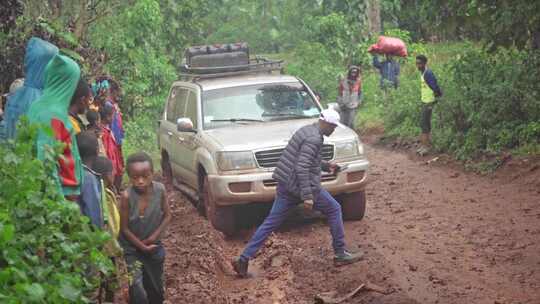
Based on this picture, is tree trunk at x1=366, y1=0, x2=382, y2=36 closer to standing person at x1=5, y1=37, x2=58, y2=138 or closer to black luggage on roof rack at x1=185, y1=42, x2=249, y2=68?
black luggage on roof rack at x1=185, y1=42, x2=249, y2=68

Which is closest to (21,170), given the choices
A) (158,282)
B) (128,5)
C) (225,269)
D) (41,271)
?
(41,271)

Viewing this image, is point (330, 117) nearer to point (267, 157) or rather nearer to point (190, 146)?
point (267, 157)

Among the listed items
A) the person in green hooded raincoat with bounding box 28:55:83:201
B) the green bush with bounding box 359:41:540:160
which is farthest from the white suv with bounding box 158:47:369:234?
the person in green hooded raincoat with bounding box 28:55:83:201

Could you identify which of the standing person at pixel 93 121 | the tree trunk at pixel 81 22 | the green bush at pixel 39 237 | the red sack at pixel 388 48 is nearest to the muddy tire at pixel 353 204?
the standing person at pixel 93 121

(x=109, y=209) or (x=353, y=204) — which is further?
(x=353, y=204)

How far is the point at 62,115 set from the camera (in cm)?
583

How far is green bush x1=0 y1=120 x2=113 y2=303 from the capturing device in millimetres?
4316

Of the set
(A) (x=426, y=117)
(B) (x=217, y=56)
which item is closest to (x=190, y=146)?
(B) (x=217, y=56)

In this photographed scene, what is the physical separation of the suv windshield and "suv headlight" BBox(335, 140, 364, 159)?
1.04 m

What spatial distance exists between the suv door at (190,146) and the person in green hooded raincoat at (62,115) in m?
5.41

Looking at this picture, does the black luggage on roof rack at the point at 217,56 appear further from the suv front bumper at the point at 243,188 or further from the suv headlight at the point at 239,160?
the suv front bumper at the point at 243,188

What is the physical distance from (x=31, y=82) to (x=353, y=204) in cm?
545

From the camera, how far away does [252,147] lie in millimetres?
10430

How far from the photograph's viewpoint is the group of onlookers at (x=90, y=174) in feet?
19.1
